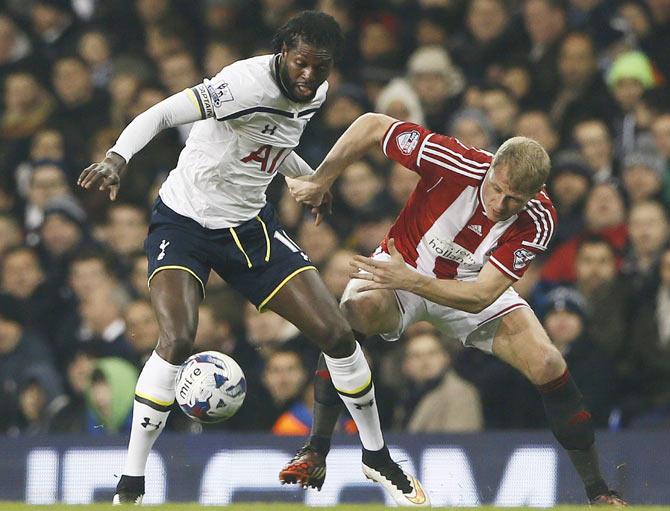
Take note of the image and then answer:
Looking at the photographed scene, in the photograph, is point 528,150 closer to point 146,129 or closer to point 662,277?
point 146,129

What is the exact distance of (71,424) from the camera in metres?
10.4

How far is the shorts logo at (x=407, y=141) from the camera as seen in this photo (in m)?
7.58

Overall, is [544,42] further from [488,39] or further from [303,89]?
[303,89]

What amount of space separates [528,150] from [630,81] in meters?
3.97

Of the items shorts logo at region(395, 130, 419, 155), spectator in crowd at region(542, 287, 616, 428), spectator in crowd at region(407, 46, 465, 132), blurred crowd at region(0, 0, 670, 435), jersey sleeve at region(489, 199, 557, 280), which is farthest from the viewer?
spectator in crowd at region(407, 46, 465, 132)

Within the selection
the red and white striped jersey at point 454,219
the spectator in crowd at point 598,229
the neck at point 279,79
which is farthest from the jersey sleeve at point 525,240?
the spectator in crowd at point 598,229

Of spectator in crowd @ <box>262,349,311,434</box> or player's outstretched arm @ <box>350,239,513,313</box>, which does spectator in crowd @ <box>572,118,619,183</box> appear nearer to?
spectator in crowd @ <box>262,349,311,434</box>

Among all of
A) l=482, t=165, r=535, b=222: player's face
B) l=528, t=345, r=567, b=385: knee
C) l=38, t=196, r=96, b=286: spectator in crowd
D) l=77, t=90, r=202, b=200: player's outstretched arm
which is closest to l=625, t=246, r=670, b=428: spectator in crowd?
l=528, t=345, r=567, b=385: knee

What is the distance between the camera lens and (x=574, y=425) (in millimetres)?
7758

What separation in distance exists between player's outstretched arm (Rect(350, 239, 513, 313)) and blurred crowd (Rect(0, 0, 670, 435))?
2.17 m

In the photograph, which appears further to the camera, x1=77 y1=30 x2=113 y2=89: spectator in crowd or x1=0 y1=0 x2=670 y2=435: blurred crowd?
x1=77 y1=30 x2=113 y2=89: spectator in crowd

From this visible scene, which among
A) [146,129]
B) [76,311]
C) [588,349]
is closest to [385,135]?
[146,129]

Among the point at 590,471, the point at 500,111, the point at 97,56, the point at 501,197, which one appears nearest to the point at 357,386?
the point at 501,197

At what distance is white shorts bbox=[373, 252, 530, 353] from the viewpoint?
25.5 ft
